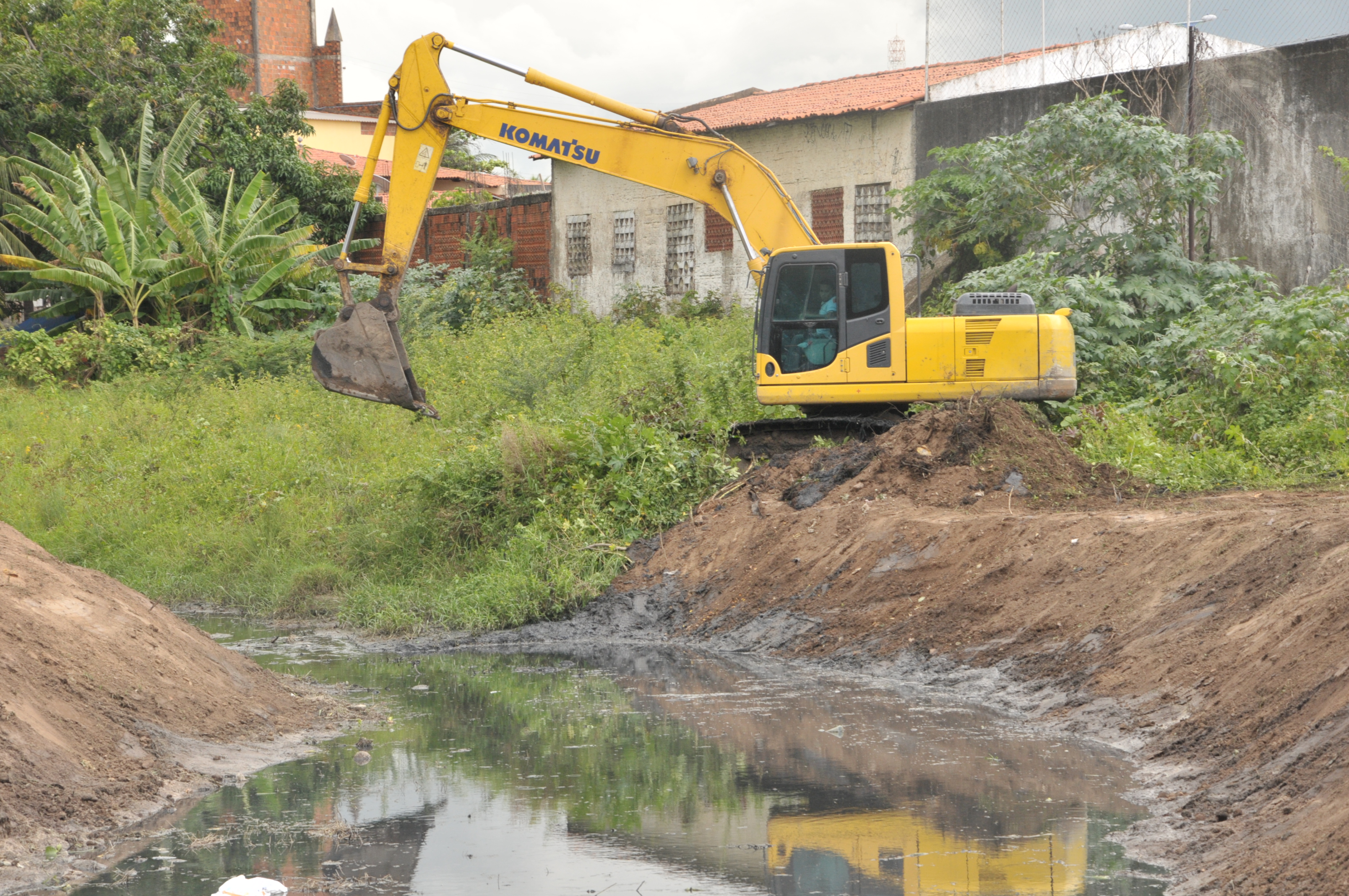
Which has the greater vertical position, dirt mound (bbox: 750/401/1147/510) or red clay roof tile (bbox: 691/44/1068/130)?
red clay roof tile (bbox: 691/44/1068/130)

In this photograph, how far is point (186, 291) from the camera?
22.5 m

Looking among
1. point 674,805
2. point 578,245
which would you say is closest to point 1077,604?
point 674,805

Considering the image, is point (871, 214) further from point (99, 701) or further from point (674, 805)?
point (99, 701)

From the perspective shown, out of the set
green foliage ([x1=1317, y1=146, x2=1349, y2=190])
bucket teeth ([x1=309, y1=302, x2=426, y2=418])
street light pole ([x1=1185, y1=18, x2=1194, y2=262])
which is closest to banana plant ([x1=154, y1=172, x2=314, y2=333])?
bucket teeth ([x1=309, y1=302, x2=426, y2=418])

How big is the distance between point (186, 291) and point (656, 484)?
1340 centimetres

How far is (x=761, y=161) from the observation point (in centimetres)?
2258

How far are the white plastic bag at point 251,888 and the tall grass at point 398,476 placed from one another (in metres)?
6.88

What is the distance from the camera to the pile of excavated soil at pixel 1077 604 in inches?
220

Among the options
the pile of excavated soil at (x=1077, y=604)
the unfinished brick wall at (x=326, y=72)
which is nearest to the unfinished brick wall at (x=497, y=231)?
the pile of excavated soil at (x=1077, y=604)

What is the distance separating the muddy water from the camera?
17.4 feet

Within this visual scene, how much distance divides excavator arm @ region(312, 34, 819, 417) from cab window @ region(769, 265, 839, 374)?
458mm

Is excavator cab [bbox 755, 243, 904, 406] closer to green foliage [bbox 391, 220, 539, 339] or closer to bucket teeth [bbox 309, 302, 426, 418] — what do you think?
bucket teeth [bbox 309, 302, 426, 418]

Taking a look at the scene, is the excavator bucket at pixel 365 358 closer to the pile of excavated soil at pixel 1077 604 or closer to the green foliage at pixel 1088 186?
the pile of excavated soil at pixel 1077 604

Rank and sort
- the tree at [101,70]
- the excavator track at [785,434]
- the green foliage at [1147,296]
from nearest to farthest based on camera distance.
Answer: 1. the green foliage at [1147,296]
2. the excavator track at [785,434]
3. the tree at [101,70]
